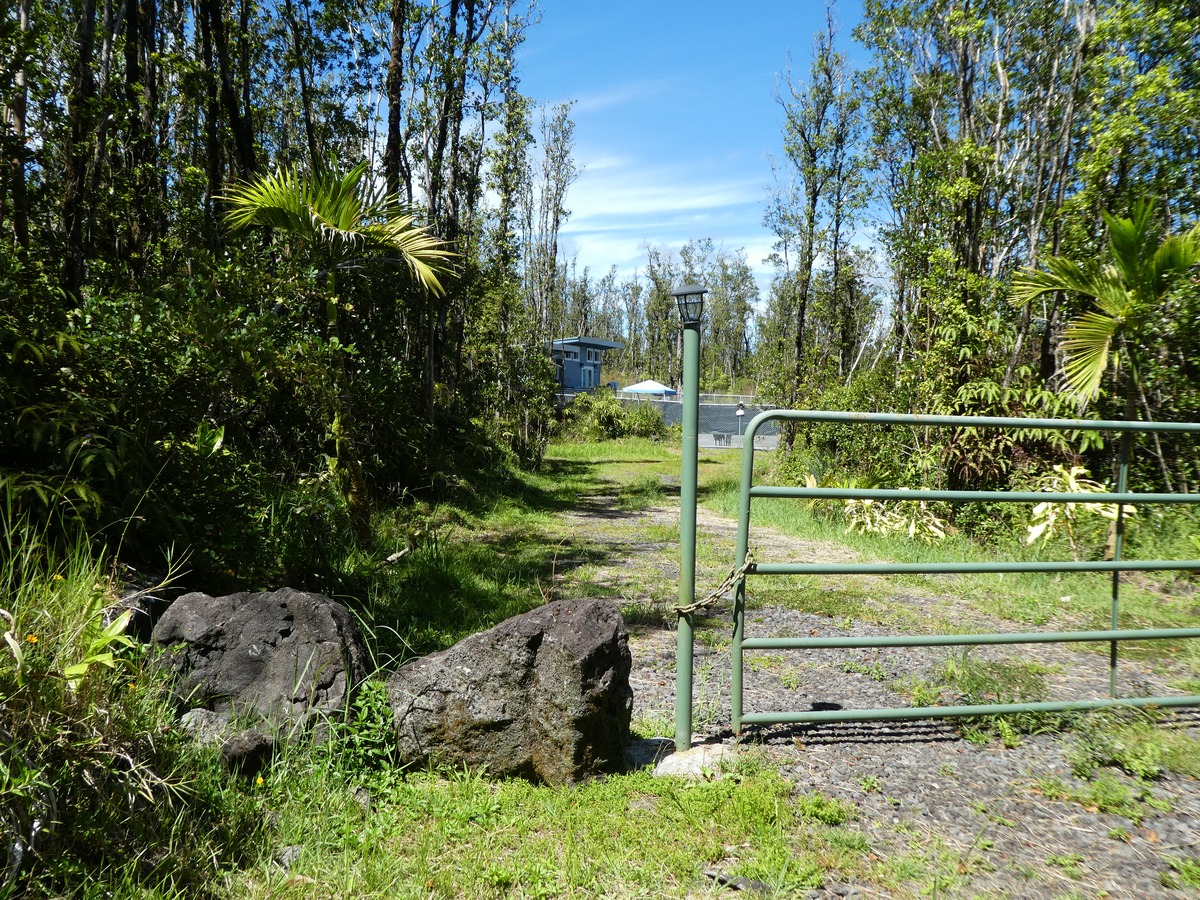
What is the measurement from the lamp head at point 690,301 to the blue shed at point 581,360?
1368 inches

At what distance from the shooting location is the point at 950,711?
3088 mm

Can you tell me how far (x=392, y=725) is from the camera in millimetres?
2857

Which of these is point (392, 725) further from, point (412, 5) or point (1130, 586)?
point (412, 5)

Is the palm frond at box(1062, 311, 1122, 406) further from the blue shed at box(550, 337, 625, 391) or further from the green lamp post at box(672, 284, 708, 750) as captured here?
the blue shed at box(550, 337, 625, 391)

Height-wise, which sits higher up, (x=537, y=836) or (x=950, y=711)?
(x=950, y=711)

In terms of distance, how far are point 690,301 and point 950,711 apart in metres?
1.98

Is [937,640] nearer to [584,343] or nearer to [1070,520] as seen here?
[1070,520]

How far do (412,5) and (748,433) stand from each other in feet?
36.5

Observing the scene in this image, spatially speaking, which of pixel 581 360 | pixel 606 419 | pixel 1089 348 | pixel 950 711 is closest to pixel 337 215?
pixel 950 711

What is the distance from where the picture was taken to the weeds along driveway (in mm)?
2332

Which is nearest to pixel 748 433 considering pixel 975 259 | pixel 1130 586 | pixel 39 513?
pixel 39 513

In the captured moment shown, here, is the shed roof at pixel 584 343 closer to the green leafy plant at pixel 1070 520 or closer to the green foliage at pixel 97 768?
the green leafy plant at pixel 1070 520

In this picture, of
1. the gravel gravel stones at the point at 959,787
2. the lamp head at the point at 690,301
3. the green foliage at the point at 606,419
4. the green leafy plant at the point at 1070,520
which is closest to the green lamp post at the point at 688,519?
the lamp head at the point at 690,301

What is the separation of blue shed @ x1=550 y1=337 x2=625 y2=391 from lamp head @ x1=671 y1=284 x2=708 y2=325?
34752 millimetres
